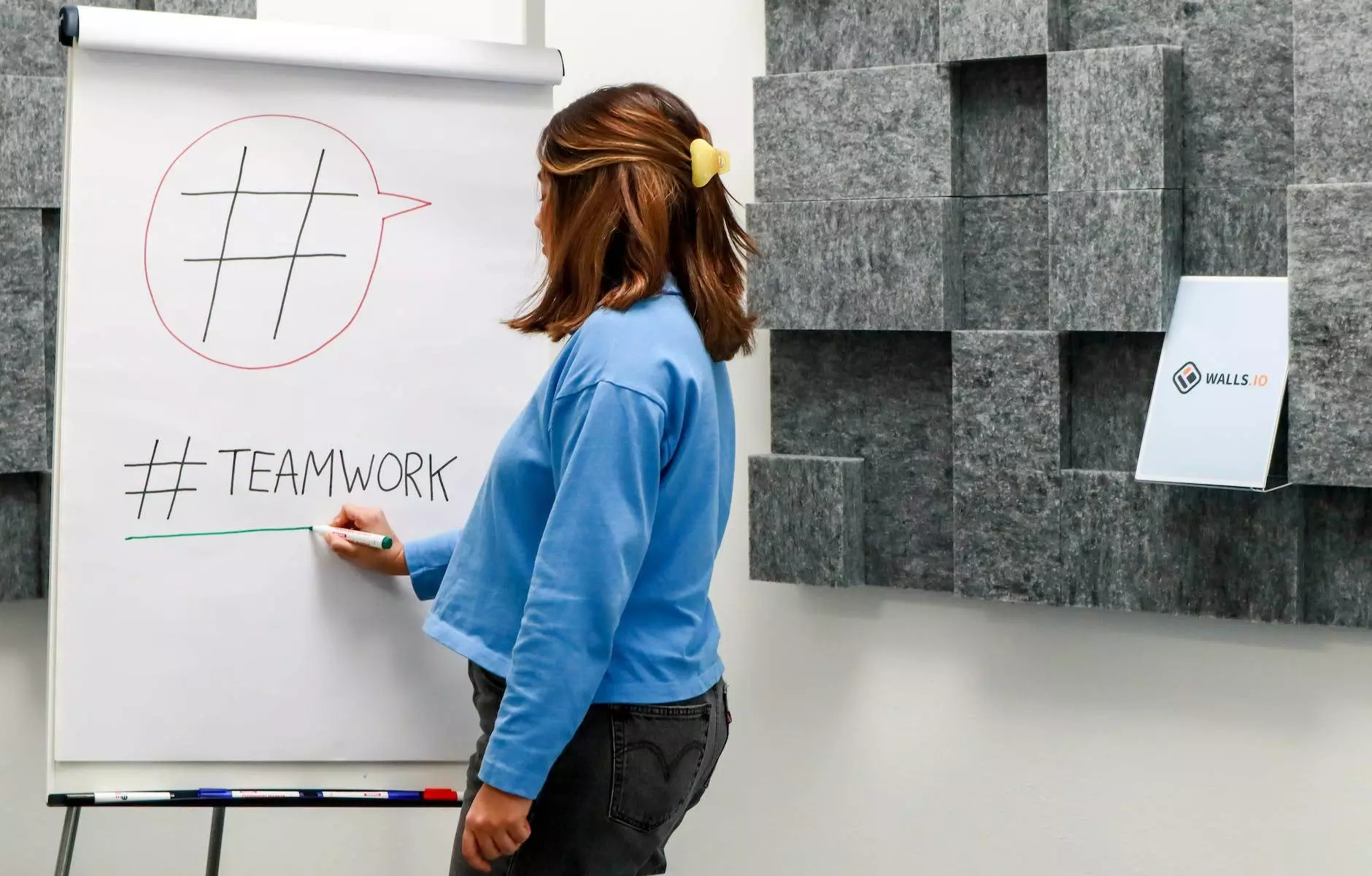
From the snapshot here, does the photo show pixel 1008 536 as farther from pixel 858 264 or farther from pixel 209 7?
pixel 209 7

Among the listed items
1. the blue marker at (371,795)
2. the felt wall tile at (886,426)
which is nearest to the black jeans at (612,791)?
the blue marker at (371,795)

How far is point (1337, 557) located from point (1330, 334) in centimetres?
25

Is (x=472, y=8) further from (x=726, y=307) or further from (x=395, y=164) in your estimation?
(x=726, y=307)

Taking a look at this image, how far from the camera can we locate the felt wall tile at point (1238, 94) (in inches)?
58.6

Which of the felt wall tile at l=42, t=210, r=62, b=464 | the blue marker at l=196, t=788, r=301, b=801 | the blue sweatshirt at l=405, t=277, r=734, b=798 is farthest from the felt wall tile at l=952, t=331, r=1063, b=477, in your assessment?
the felt wall tile at l=42, t=210, r=62, b=464

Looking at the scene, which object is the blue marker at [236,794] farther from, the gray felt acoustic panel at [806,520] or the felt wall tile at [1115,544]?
the felt wall tile at [1115,544]

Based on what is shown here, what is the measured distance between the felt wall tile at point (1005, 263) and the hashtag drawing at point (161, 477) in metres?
0.93

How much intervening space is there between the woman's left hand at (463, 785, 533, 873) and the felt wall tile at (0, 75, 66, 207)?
1.14 meters

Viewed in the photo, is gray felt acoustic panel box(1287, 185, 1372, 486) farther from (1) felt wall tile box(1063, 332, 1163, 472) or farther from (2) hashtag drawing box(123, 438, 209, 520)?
(2) hashtag drawing box(123, 438, 209, 520)

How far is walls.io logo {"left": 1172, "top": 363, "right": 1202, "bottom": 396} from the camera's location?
1504 millimetres

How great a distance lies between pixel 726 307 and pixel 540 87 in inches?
17.5

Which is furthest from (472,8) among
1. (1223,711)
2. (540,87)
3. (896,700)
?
(1223,711)

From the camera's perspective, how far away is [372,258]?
4.62ft

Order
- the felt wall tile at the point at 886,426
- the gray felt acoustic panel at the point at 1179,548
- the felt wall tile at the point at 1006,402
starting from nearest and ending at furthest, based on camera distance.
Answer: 1. the gray felt acoustic panel at the point at 1179,548
2. the felt wall tile at the point at 1006,402
3. the felt wall tile at the point at 886,426
